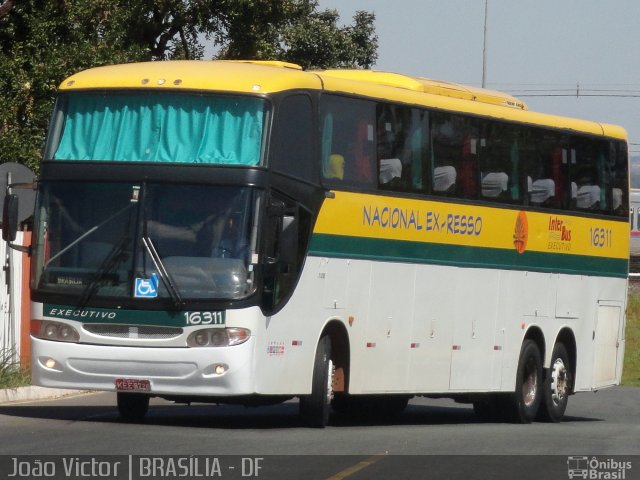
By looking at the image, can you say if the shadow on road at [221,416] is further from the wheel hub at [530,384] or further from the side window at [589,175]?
the side window at [589,175]

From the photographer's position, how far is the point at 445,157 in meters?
18.2

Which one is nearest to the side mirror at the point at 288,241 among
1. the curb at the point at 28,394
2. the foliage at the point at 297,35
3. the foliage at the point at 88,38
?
the curb at the point at 28,394

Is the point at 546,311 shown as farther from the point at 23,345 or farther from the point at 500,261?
the point at 23,345

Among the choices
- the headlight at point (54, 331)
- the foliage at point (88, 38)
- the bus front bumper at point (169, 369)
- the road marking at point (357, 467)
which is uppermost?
the foliage at point (88, 38)

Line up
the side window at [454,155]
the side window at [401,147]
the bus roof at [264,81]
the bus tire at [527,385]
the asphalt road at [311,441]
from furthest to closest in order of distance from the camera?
1. the bus tire at [527,385]
2. the side window at [454,155]
3. the side window at [401,147]
4. the bus roof at [264,81]
5. the asphalt road at [311,441]

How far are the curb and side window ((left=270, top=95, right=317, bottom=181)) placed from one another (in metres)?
4.59

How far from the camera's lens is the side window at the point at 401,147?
56.1 ft

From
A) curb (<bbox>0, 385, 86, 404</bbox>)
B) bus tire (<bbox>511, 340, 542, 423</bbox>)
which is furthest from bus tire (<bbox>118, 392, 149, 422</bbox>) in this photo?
bus tire (<bbox>511, 340, 542, 423</bbox>)

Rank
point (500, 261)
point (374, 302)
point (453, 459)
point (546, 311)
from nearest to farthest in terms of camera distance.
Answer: point (453, 459)
point (374, 302)
point (500, 261)
point (546, 311)

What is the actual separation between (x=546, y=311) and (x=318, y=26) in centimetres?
2332

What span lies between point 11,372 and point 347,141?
6.04 meters

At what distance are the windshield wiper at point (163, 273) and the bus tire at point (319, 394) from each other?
191 centimetres

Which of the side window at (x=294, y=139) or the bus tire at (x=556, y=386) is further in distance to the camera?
the bus tire at (x=556, y=386)

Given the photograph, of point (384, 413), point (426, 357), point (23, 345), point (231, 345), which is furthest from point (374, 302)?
point (23, 345)
